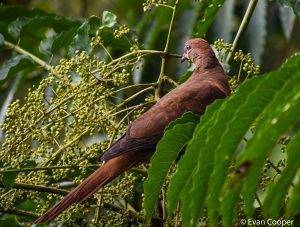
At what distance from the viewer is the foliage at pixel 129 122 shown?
1140mm

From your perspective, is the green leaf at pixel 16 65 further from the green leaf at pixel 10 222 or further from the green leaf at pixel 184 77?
the green leaf at pixel 10 222

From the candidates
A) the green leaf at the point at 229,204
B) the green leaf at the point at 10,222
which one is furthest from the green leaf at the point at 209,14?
the green leaf at the point at 229,204

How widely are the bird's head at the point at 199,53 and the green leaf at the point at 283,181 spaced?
1563mm

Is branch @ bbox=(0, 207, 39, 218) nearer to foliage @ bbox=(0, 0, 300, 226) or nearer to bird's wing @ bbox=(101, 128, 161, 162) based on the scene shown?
foliage @ bbox=(0, 0, 300, 226)

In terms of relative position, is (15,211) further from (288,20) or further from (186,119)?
(288,20)

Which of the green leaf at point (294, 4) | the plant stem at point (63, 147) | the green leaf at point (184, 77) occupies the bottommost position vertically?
the green leaf at point (184, 77)

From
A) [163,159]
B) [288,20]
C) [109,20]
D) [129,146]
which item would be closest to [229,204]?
[163,159]

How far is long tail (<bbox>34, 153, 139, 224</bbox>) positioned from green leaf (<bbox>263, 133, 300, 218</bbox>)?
91 cm

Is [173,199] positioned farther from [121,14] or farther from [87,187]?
[121,14]

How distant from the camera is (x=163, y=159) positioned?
1.60 m

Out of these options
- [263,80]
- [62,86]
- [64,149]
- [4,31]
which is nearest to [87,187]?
[64,149]

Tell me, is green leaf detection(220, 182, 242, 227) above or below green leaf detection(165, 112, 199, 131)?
above

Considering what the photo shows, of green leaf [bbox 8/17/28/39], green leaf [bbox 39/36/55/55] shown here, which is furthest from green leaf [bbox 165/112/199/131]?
green leaf [bbox 8/17/28/39]

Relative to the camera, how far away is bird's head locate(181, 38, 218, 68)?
8.75 ft
